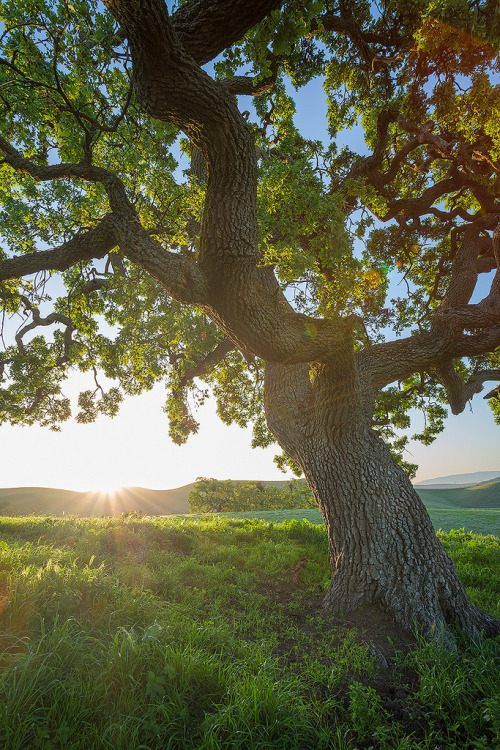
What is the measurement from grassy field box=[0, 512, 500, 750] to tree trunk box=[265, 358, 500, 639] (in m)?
0.39

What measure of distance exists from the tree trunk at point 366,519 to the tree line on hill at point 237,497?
77.5 ft

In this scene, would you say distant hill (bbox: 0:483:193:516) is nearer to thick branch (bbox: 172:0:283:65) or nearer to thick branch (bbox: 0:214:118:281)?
thick branch (bbox: 0:214:118:281)

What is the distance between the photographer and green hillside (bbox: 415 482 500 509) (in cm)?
4081

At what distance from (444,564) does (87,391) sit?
10.5 metres

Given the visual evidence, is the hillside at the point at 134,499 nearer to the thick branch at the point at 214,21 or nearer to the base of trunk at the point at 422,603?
the base of trunk at the point at 422,603

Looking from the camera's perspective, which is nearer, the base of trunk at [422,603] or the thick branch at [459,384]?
the base of trunk at [422,603]

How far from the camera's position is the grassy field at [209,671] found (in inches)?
96.9

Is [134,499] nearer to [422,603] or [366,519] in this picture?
[366,519]

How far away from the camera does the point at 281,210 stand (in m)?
4.96

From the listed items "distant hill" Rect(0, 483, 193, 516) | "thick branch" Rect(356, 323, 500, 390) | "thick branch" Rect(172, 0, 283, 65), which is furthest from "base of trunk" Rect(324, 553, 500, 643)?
"distant hill" Rect(0, 483, 193, 516)

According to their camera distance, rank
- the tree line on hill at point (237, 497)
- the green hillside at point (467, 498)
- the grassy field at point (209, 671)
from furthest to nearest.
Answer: the green hillside at point (467, 498), the tree line on hill at point (237, 497), the grassy field at point (209, 671)

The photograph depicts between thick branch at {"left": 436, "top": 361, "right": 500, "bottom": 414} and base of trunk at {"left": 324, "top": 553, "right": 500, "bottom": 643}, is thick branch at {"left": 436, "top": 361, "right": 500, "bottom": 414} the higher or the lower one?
the higher one

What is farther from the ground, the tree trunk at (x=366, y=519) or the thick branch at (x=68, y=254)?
the thick branch at (x=68, y=254)

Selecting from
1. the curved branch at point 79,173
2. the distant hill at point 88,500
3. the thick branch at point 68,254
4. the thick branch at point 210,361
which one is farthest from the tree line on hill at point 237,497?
the curved branch at point 79,173
